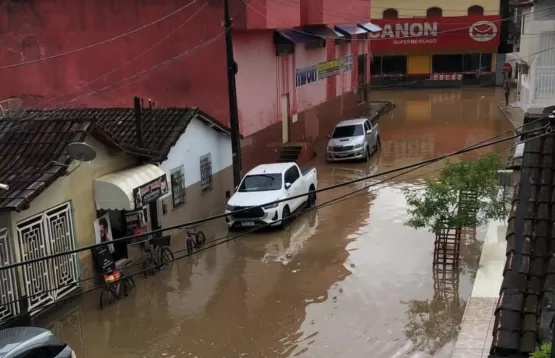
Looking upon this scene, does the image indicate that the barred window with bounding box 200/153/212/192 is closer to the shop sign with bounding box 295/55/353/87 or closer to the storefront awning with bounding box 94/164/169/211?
the storefront awning with bounding box 94/164/169/211

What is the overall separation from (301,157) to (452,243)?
12.3m

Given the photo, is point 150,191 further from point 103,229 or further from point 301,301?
point 301,301

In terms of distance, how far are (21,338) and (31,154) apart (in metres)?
5.16

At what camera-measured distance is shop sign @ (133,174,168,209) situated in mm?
14289

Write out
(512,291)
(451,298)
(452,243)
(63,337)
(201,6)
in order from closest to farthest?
(512,291), (63,337), (451,298), (452,243), (201,6)

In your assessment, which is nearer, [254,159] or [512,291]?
[512,291]

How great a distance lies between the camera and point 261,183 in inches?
737

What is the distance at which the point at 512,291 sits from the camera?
5559 mm

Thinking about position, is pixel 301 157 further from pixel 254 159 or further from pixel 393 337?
pixel 393 337

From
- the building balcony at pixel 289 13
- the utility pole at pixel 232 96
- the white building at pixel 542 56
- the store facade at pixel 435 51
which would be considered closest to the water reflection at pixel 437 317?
the utility pole at pixel 232 96

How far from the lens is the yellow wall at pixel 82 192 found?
1270 cm

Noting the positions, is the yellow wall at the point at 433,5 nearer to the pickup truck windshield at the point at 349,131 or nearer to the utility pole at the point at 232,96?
the pickup truck windshield at the point at 349,131

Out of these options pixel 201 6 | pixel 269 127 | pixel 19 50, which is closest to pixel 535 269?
pixel 201 6

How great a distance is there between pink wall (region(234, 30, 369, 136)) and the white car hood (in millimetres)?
4945
